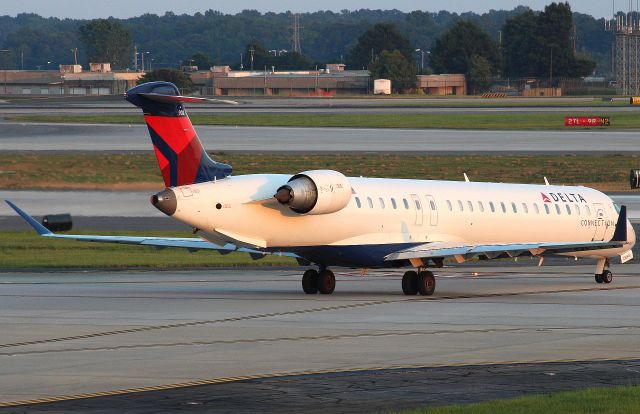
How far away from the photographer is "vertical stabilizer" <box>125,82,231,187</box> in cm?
3450

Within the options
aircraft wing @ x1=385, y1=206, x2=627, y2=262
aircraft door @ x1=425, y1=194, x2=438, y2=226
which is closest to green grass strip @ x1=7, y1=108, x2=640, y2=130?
aircraft door @ x1=425, y1=194, x2=438, y2=226

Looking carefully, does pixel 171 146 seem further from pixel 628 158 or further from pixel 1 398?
pixel 628 158

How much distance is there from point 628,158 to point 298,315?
2368 inches

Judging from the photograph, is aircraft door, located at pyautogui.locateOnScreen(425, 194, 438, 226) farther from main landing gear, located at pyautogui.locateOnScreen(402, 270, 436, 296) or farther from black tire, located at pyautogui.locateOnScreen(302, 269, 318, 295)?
black tire, located at pyautogui.locateOnScreen(302, 269, 318, 295)

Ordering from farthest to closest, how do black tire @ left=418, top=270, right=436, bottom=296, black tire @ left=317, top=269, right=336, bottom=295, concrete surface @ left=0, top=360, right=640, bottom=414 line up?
black tire @ left=317, top=269, right=336, bottom=295
black tire @ left=418, top=270, right=436, bottom=296
concrete surface @ left=0, top=360, right=640, bottom=414

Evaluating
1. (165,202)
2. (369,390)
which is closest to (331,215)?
(165,202)

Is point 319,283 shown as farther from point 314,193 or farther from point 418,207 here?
point 314,193

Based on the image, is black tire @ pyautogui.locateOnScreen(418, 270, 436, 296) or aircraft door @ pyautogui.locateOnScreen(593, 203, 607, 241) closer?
black tire @ pyautogui.locateOnScreen(418, 270, 436, 296)

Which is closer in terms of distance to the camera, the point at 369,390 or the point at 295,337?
the point at 369,390

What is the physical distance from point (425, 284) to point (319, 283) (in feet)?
9.19

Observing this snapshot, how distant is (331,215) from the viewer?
3462cm

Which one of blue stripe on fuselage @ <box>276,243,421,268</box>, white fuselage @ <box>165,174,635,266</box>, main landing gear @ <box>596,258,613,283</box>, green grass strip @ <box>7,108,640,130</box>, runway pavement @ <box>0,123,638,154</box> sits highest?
green grass strip @ <box>7,108,640,130</box>

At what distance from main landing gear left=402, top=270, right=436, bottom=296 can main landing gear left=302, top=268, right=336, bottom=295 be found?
6.33 ft

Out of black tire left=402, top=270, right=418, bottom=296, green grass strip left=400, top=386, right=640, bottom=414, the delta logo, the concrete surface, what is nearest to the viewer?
green grass strip left=400, top=386, right=640, bottom=414
